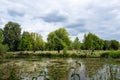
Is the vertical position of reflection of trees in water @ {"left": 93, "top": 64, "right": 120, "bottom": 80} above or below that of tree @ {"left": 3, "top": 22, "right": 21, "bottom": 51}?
below

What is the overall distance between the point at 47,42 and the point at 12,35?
44.0 feet

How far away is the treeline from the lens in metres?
64.2

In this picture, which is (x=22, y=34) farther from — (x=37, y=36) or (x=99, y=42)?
(x=99, y=42)

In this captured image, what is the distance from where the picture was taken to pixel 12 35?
74.2 meters

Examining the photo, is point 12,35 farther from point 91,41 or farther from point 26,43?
point 91,41

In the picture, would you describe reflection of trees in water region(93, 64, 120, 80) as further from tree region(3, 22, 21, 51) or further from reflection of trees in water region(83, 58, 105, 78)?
tree region(3, 22, 21, 51)

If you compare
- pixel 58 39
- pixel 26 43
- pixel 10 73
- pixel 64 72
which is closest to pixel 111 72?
pixel 10 73

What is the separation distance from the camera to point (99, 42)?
227 feet

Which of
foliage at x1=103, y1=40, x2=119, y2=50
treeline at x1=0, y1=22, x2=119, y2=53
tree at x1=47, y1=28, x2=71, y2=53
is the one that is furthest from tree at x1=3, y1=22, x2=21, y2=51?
foliage at x1=103, y1=40, x2=119, y2=50

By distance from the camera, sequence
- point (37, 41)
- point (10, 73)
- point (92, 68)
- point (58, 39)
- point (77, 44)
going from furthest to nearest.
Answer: point (37, 41) → point (77, 44) → point (58, 39) → point (92, 68) → point (10, 73)

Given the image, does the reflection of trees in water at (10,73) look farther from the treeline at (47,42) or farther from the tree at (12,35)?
the tree at (12,35)

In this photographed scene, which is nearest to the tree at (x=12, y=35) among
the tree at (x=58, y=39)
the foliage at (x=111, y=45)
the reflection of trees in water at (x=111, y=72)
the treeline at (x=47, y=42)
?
the treeline at (x=47, y=42)

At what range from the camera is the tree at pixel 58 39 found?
6375cm

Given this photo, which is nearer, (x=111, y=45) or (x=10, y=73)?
(x=10, y=73)
